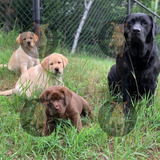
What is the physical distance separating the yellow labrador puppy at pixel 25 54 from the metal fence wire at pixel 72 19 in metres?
0.45

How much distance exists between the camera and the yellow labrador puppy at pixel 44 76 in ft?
10.6

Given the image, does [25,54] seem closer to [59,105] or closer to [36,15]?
[36,15]

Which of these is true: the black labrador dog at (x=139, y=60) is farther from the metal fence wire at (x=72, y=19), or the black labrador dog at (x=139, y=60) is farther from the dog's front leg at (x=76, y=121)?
the metal fence wire at (x=72, y=19)

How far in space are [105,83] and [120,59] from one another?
100 cm

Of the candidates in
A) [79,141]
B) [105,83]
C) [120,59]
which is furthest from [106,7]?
[79,141]

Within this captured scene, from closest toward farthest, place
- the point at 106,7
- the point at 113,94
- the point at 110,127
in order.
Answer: the point at 110,127 < the point at 113,94 < the point at 106,7

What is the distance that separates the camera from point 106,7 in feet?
26.2

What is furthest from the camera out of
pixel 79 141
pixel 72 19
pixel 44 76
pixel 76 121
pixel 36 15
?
pixel 72 19

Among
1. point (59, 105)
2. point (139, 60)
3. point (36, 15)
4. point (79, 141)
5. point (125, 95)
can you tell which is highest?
point (36, 15)

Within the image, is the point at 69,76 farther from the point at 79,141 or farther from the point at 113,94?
the point at 79,141

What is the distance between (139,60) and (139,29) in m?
0.41

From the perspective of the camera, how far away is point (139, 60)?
296cm

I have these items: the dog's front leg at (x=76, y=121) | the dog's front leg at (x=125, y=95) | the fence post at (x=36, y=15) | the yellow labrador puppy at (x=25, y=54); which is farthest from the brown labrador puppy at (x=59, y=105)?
the fence post at (x=36, y=15)

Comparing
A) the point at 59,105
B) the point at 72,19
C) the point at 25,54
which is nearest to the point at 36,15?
the point at 25,54
